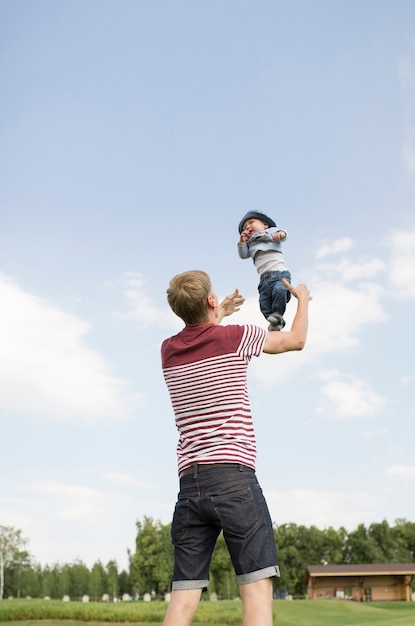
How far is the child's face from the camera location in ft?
20.6

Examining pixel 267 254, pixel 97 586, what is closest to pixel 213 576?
pixel 97 586

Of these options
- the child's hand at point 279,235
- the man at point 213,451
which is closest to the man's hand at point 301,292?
the man at point 213,451

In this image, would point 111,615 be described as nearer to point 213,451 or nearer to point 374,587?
point 213,451

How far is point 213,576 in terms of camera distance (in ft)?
170

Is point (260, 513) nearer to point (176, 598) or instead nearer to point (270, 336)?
point (176, 598)

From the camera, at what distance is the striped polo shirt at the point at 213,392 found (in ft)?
13.5

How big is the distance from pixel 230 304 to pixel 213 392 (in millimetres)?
1410

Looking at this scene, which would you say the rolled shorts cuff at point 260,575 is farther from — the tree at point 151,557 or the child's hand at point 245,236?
the tree at point 151,557

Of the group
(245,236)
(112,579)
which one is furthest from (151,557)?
(245,236)

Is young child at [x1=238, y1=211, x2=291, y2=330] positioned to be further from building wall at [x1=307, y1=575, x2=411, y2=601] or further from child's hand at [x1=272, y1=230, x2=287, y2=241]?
building wall at [x1=307, y1=575, x2=411, y2=601]

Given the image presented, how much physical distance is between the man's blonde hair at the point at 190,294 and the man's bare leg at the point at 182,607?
5.31 ft

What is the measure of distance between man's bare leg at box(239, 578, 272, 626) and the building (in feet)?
149

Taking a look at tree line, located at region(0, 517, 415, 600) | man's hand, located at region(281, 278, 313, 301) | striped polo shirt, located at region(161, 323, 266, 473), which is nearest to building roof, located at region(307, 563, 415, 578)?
tree line, located at region(0, 517, 415, 600)

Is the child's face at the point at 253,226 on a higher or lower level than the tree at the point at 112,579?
higher
